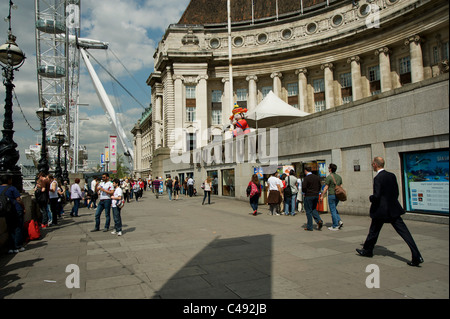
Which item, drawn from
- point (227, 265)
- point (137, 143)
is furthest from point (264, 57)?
point (137, 143)

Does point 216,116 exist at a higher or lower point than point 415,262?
higher

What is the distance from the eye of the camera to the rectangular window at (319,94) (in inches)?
1882

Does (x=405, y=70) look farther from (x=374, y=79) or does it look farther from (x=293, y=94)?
(x=293, y=94)

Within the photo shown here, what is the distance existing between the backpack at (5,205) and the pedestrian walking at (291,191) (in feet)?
31.1

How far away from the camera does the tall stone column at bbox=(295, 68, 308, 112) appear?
47781 mm

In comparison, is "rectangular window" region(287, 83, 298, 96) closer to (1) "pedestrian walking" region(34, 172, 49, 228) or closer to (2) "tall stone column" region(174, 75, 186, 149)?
(2) "tall stone column" region(174, 75, 186, 149)

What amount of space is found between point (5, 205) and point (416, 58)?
41.4m

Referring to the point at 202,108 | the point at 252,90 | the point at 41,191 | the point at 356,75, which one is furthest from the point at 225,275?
the point at 252,90

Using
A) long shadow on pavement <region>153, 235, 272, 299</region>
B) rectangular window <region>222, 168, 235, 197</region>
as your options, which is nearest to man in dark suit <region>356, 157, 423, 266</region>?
long shadow on pavement <region>153, 235, 272, 299</region>

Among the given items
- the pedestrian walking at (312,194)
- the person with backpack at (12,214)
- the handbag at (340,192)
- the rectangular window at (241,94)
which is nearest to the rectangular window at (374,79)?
the rectangular window at (241,94)

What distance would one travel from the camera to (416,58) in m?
35.9
